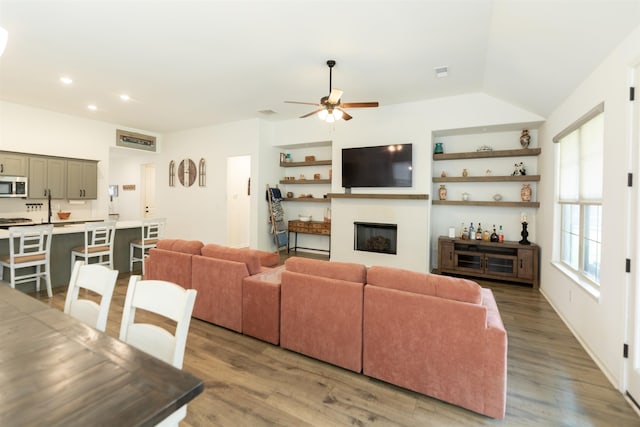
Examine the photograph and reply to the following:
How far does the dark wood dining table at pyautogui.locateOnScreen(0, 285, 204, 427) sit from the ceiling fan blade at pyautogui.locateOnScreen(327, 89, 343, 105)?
3169mm

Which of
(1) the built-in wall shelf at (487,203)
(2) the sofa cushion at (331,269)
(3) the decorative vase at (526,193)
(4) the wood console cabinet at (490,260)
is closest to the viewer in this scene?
(2) the sofa cushion at (331,269)

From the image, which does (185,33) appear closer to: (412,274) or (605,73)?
(412,274)

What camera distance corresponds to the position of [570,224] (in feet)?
11.8

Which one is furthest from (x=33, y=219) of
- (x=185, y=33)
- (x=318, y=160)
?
(x=318, y=160)

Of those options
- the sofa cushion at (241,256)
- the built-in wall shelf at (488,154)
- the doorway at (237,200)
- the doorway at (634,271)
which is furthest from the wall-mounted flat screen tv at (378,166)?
the doorway at (634,271)

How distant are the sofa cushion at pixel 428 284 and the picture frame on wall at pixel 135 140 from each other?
7.23 metres

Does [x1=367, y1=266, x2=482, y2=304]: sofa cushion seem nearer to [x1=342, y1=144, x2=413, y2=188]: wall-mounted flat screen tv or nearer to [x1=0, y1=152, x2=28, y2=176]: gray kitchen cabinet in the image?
[x1=342, y1=144, x2=413, y2=188]: wall-mounted flat screen tv

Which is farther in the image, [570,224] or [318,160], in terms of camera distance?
[318,160]

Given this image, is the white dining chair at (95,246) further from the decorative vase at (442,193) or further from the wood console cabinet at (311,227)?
the decorative vase at (442,193)

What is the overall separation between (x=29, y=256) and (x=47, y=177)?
9.32 feet

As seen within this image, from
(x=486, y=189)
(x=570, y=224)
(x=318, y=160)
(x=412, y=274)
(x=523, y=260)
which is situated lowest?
(x=523, y=260)

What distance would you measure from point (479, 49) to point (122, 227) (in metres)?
5.62

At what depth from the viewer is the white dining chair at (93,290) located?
154 centimetres

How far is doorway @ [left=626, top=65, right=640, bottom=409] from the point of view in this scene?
6.59ft
